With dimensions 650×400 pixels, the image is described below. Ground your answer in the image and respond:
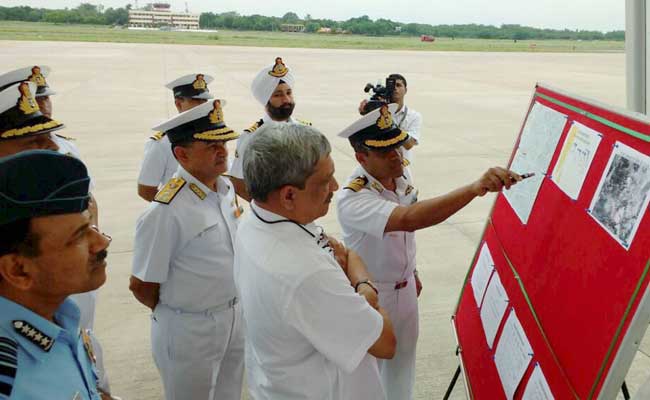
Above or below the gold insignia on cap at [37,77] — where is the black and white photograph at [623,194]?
above

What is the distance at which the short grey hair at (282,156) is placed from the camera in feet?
5.17

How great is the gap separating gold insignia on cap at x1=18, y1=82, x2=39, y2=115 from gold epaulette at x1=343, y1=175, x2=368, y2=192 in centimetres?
182

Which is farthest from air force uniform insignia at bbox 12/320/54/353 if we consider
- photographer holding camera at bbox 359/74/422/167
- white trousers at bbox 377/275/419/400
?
photographer holding camera at bbox 359/74/422/167

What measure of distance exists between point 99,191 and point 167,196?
17.5ft

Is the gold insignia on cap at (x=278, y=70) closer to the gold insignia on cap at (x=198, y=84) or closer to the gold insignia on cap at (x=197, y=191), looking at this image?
the gold insignia on cap at (x=198, y=84)

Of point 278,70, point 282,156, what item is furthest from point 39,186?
point 278,70

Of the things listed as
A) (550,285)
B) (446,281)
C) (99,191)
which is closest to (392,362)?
(550,285)

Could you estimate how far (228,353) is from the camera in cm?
276

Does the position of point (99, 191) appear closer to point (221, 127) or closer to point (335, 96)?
point (221, 127)

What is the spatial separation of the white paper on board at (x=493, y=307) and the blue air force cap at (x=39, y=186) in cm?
151

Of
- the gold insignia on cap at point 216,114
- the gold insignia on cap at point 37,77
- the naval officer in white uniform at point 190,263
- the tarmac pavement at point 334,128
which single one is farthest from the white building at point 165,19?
the naval officer in white uniform at point 190,263

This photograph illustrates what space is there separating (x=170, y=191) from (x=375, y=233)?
992mm

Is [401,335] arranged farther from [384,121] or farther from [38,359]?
[38,359]

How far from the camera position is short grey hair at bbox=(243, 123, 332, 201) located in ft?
5.17
